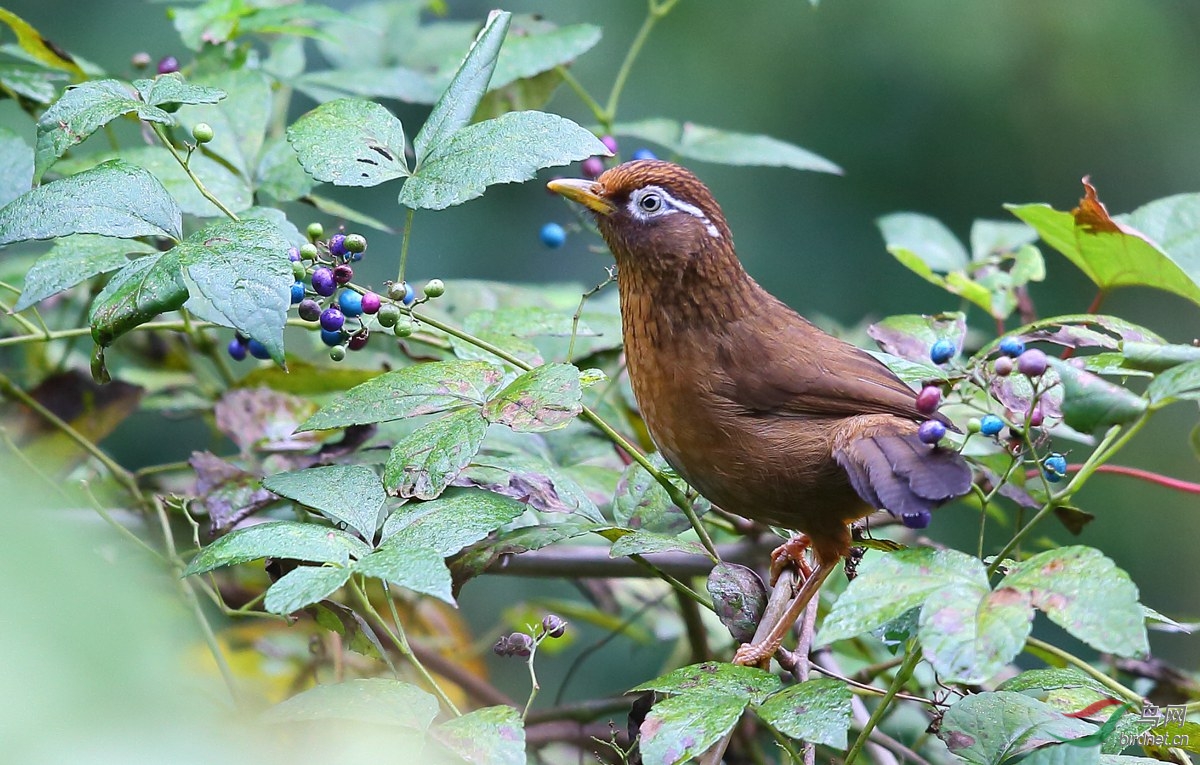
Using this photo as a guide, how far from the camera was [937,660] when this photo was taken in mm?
1362

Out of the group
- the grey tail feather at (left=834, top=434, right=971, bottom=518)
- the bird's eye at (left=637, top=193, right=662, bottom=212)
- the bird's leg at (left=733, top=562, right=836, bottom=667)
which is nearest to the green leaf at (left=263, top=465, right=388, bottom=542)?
the bird's leg at (left=733, top=562, right=836, bottom=667)

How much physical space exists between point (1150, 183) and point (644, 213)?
5071 millimetres

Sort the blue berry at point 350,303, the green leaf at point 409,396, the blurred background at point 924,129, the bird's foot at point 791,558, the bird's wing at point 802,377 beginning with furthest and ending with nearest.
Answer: the blurred background at point 924,129
the bird's foot at point 791,558
the bird's wing at point 802,377
the blue berry at point 350,303
the green leaf at point 409,396

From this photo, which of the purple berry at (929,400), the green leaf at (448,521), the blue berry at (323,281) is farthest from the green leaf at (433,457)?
the purple berry at (929,400)

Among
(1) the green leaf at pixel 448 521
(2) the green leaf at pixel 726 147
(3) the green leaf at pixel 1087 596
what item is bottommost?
(1) the green leaf at pixel 448 521

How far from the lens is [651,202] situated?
2705mm

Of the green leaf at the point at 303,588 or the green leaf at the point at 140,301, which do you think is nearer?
the green leaf at the point at 303,588

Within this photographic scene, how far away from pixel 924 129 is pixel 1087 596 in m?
5.60

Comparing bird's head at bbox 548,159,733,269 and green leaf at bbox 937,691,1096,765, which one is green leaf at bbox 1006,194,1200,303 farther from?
green leaf at bbox 937,691,1096,765

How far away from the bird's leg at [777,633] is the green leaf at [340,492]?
0.72 m

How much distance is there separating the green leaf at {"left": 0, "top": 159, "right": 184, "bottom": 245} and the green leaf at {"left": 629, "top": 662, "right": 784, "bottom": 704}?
3.56 feet

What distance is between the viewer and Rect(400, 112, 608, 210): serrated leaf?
1936 mm

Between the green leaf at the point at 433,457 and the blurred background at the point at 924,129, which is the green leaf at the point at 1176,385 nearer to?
the green leaf at the point at 433,457

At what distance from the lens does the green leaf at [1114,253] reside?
232 cm
